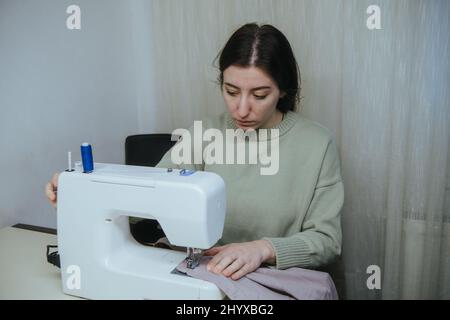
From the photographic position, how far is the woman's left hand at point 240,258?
35.5 inches

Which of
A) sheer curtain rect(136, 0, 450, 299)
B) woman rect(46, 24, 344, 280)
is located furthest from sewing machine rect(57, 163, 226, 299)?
sheer curtain rect(136, 0, 450, 299)

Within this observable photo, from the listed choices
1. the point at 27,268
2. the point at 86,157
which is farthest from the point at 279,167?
the point at 27,268

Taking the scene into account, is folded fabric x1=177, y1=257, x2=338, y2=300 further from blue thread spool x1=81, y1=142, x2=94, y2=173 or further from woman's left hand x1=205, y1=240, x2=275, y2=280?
blue thread spool x1=81, y1=142, x2=94, y2=173

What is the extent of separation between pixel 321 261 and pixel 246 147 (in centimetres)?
43

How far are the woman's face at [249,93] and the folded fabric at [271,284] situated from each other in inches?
18.0

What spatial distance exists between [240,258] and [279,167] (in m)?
0.42

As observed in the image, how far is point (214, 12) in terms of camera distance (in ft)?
5.41

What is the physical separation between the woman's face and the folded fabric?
0.46 meters

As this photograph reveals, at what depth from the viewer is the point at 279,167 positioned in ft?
4.18

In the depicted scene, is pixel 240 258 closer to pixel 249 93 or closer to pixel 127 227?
pixel 127 227

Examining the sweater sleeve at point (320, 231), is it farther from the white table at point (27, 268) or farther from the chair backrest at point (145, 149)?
the chair backrest at point (145, 149)

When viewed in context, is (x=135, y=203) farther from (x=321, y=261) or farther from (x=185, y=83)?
(x=185, y=83)

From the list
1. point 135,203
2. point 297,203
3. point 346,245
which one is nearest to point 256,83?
point 297,203

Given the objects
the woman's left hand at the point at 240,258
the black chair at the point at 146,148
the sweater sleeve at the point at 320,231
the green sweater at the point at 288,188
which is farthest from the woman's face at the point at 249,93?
the black chair at the point at 146,148
